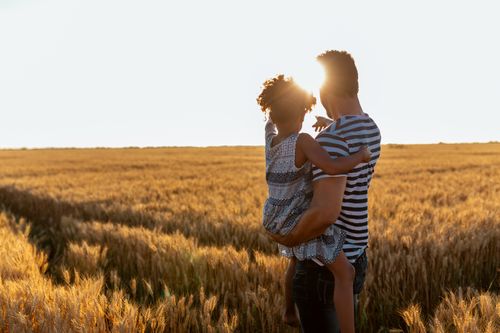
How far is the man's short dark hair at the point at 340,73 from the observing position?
1.94 metres

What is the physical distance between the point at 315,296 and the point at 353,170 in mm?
597

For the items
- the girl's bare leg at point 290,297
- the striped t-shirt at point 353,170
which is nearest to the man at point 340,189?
the striped t-shirt at point 353,170

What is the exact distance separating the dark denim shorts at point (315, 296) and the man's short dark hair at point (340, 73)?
0.80 metres

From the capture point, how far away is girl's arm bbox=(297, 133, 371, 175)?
5.79 feet

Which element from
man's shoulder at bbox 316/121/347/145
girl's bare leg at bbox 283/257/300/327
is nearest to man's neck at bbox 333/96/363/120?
man's shoulder at bbox 316/121/347/145

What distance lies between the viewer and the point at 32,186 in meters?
13.9

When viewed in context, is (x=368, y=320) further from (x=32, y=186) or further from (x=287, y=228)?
(x=32, y=186)

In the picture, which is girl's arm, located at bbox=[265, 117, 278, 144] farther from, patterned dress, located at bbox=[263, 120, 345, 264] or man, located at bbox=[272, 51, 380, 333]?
man, located at bbox=[272, 51, 380, 333]

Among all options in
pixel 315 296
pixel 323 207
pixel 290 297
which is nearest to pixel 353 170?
pixel 323 207

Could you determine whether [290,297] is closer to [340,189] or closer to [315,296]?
[315,296]

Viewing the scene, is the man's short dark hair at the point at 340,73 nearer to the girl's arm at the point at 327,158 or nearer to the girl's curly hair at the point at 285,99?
the girl's curly hair at the point at 285,99

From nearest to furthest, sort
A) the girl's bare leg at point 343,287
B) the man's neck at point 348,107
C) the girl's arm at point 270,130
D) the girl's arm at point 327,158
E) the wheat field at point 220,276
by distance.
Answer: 1. the girl's arm at point 327,158
2. the girl's bare leg at point 343,287
3. the man's neck at point 348,107
4. the girl's arm at point 270,130
5. the wheat field at point 220,276

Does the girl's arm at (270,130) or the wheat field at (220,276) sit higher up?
the girl's arm at (270,130)

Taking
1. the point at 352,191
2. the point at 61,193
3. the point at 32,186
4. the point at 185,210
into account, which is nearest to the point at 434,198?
the point at 185,210
